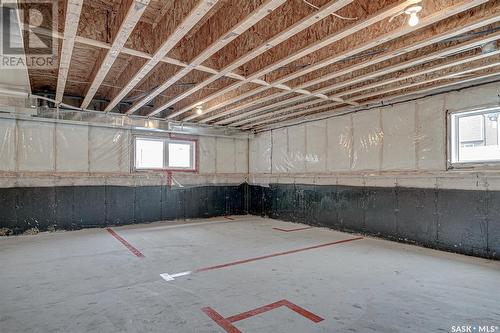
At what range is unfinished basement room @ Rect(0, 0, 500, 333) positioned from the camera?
2277 mm

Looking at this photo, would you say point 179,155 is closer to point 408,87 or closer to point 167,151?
point 167,151

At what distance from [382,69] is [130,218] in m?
5.61

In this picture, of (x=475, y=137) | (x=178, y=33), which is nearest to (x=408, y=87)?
(x=475, y=137)

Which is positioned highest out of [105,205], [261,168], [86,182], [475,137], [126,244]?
[475,137]

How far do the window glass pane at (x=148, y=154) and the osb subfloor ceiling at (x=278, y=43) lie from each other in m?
1.94

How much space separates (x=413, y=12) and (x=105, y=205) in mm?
6055

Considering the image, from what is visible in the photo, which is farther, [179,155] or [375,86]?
[179,155]

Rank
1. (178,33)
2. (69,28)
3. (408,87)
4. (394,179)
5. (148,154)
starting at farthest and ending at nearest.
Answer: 1. (148,154)
2. (394,179)
3. (408,87)
4. (178,33)
5. (69,28)

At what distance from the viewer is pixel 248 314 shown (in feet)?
7.03

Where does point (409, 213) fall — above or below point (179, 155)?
below

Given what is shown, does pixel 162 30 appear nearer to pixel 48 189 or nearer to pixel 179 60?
pixel 179 60

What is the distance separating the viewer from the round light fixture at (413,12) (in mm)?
2180

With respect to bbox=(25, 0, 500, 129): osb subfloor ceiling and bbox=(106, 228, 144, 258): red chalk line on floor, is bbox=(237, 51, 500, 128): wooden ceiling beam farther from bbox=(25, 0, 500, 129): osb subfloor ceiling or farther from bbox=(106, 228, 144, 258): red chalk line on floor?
bbox=(106, 228, 144, 258): red chalk line on floor

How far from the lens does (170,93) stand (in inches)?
193
